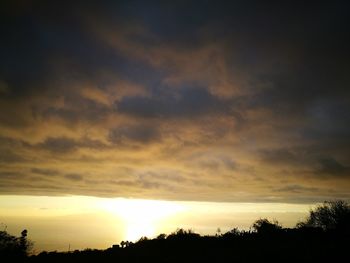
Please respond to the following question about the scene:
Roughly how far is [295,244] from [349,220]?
21292 millimetres

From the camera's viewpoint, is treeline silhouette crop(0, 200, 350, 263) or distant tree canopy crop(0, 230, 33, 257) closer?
treeline silhouette crop(0, 200, 350, 263)

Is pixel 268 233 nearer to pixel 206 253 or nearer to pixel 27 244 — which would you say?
pixel 206 253

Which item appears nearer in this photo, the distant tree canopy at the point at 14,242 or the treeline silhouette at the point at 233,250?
the treeline silhouette at the point at 233,250

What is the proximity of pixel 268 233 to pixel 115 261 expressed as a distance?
20.0m

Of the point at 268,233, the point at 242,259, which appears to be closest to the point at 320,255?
the point at 242,259

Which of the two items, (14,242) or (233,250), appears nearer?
(233,250)

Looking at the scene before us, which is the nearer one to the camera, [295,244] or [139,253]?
[295,244]

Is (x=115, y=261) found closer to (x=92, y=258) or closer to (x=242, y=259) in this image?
(x=92, y=258)

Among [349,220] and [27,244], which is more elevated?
[349,220]

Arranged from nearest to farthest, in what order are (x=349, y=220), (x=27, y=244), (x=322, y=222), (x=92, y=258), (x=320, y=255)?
(x=320, y=255) < (x=92, y=258) < (x=349, y=220) < (x=27, y=244) < (x=322, y=222)

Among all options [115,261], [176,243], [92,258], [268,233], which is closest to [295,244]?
[268,233]

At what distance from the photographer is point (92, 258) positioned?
100 ft

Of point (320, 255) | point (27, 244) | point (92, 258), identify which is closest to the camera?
point (320, 255)

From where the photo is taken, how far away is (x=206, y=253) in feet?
93.8
